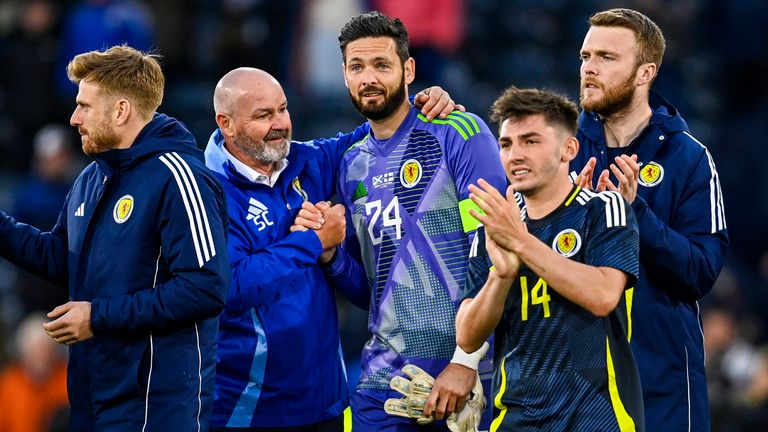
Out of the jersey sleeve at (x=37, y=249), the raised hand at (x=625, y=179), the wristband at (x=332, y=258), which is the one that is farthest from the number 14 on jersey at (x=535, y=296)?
the jersey sleeve at (x=37, y=249)

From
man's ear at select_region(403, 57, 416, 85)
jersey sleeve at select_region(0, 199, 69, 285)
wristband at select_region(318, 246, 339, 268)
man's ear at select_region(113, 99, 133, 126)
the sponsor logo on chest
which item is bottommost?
jersey sleeve at select_region(0, 199, 69, 285)

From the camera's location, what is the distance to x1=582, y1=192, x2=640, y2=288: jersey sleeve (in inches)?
206

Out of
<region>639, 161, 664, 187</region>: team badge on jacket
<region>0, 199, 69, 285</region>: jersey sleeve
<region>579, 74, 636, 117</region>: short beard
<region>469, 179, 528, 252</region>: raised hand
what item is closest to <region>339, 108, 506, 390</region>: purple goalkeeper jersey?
<region>579, 74, 636, 117</region>: short beard

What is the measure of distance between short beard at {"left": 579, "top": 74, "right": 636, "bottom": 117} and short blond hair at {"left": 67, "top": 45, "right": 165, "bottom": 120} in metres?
2.01

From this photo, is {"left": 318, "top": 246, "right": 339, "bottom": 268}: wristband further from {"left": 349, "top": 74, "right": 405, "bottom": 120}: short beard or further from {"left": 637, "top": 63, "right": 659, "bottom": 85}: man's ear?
{"left": 637, "top": 63, "right": 659, "bottom": 85}: man's ear

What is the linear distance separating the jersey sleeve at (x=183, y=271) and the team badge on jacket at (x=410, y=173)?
43.4 inches

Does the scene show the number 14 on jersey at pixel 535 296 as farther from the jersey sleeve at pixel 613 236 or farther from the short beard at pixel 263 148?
the short beard at pixel 263 148

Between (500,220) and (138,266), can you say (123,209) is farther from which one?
(500,220)

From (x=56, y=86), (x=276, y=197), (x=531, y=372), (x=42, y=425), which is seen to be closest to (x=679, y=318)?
(x=531, y=372)

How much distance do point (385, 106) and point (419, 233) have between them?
63cm

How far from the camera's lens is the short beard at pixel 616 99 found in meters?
6.36

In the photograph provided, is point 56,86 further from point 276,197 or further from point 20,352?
point 276,197

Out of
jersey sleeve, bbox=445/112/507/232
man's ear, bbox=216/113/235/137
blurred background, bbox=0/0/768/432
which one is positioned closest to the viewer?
jersey sleeve, bbox=445/112/507/232

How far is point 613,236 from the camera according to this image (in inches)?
208
